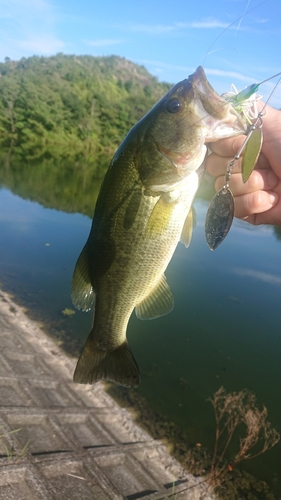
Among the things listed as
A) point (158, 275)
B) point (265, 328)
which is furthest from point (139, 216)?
point (265, 328)

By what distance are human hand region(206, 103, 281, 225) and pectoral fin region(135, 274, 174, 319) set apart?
2.37ft

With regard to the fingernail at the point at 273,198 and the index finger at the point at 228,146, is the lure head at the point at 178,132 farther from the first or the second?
the fingernail at the point at 273,198

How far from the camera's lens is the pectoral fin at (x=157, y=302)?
2.09m

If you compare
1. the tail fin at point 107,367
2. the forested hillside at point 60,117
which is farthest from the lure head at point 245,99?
the forested hillside at point 60,117

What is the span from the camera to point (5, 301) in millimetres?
9055

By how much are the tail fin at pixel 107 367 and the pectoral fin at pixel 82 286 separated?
248mm

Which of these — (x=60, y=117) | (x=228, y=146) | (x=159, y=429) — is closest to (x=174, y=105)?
(x=228, y=146)

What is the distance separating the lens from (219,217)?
1.68 meters

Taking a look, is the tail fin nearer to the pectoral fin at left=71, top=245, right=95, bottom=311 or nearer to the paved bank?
the pectoral fin at left=71, top=245, right=95, bottom=311

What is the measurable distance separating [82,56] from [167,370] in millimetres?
132801

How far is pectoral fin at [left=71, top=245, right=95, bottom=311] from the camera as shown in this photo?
2.11 m

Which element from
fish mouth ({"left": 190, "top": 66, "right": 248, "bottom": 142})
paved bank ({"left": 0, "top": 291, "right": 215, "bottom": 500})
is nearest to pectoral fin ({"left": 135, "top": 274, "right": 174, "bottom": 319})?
fish mouth ({"left": 190, "top": 66, "right": 248, "bottom": 142})

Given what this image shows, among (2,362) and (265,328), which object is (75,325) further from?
(265,328)

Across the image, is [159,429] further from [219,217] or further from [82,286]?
[219,217]
